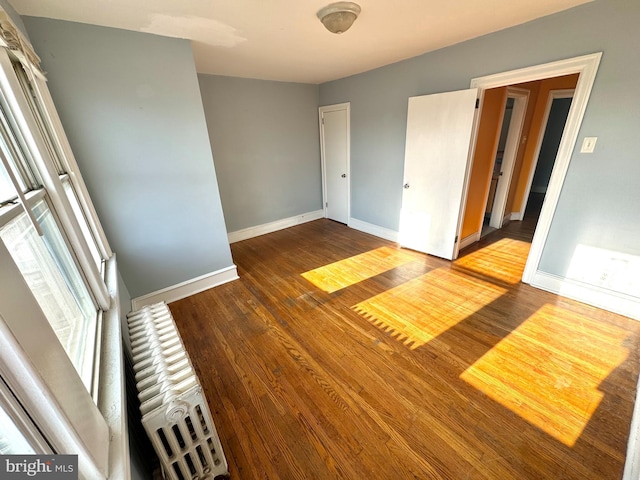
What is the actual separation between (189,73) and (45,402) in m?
2.47

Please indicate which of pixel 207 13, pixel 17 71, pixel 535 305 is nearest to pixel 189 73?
pixel 207 13

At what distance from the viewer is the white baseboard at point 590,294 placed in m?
2.03

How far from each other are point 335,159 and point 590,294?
3.53 metres

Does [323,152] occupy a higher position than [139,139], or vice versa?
[139,139]

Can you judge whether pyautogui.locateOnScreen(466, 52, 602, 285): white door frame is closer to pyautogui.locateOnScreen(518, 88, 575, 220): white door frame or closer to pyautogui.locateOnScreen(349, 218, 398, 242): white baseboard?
pyautogui.locateOnScreen(349, 218, 398, 242): white baseboard

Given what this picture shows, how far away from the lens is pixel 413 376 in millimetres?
1676

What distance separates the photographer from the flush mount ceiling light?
64.8 inches

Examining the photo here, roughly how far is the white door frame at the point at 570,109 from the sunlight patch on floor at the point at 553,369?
653 mm

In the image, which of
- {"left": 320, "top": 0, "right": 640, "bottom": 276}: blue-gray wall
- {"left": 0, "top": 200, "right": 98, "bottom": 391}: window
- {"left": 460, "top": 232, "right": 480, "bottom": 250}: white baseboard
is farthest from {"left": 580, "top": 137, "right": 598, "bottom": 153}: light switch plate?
{"left": 0, "top": 200, "right": 98, "bottom": 391}: window

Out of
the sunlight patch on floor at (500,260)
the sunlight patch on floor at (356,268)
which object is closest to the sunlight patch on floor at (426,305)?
the sunlight patch on floor at (500,260)

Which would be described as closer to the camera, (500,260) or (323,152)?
(500,260)

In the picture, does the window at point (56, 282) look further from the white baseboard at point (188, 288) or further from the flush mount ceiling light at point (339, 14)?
the flush mount ceiling light at point (339, 14)

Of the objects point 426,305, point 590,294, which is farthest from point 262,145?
point 590,294

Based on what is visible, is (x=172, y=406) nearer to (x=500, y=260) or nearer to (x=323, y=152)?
(x=500, y=260)
